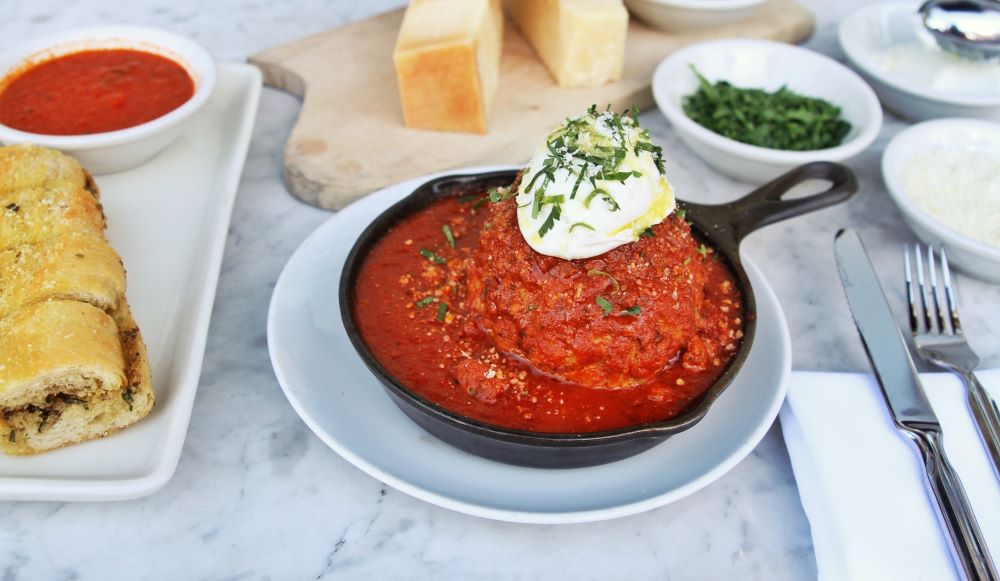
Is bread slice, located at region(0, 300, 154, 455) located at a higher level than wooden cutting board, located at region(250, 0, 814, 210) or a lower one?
higher

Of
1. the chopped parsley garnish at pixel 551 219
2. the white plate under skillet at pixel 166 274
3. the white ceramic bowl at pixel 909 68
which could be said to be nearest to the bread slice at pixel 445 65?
the white plate under skillet at pixel 166 274

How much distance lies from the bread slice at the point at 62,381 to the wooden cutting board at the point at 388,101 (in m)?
1.08

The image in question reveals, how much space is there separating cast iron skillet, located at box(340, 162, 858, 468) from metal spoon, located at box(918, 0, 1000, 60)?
53.3 inches

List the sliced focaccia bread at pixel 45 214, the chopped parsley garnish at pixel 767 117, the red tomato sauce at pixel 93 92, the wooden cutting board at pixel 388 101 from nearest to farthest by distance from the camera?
1. the sliced focaccia bread at pixel 45 214
2. the red tomato sauce at pixel 93 92
3. the wooden cutting board at pixel 388 101
4. the chopped parsley garnish at pixel 767 117

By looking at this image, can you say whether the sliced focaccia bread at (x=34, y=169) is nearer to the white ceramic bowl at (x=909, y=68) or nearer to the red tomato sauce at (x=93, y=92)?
the red tomato sauce at (x=93, y=92)

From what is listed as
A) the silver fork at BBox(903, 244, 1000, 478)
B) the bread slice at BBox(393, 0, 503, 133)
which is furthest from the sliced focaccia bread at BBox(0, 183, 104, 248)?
the silver fork at BBox(903, 244, 1000, 478)

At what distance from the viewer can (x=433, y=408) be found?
176 cm

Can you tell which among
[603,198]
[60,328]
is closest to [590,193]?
[603,198]

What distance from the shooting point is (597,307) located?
1899 mm

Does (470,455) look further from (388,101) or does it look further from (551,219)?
(388,101)

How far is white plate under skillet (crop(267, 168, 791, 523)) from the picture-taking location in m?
1.81

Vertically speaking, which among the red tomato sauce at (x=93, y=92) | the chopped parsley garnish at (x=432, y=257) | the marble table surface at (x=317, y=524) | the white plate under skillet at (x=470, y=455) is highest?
the red tomato sauce at (x=93, y=92)

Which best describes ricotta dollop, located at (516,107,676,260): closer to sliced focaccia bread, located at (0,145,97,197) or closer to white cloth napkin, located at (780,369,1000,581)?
white cloth napkin, located at (780,369,1000,581)

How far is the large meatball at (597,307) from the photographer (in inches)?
74.8
